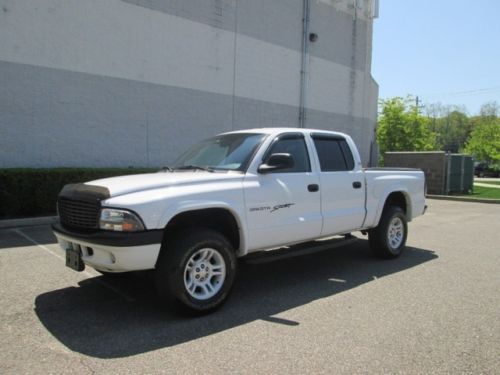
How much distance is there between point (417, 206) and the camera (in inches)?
307

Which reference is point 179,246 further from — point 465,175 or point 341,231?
point 465,175

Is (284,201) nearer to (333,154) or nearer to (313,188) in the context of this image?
(313,188)

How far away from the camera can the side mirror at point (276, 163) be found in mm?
5020

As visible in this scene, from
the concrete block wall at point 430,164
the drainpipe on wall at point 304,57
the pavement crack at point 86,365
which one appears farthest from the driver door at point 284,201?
the concrete block wall at point 430,164

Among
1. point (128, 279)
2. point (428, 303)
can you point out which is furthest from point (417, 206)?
point (128, 279)

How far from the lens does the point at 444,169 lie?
1958cm

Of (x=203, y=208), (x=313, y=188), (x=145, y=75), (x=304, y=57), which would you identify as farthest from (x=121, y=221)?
(x=304, y=57)

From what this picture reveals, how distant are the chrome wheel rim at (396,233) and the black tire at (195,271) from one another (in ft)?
11.3

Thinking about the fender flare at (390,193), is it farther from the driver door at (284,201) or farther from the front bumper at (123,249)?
the front bumper at (123,249)

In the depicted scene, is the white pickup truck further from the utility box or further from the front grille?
the utility box

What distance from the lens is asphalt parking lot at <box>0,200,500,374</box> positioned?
3.58 metres

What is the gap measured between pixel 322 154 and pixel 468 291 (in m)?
2.49

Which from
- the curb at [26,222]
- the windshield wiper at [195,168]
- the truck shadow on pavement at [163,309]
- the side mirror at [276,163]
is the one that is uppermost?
the side mirror at [276,163]

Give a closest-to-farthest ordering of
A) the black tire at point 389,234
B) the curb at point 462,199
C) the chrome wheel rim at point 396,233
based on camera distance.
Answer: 1. the black tire at point 389,234
2. the chrome wheel rim at point 396,233
3. the curb at point 462,199
